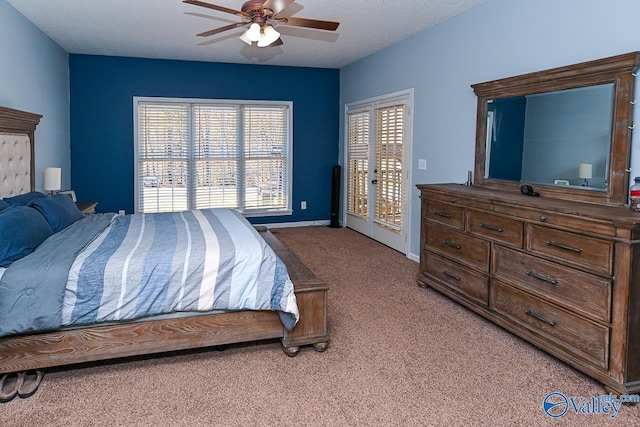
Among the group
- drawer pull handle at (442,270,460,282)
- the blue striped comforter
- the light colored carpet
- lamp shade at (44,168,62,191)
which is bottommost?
the light colored carpet

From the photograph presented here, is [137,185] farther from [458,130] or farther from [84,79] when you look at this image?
[458,130]

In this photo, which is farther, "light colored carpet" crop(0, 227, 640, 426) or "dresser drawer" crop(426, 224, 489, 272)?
"dresser drawer" crop(426, 224, 489, 272)

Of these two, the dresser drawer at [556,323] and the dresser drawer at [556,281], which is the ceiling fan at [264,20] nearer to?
the dresser drawer at [556,281]

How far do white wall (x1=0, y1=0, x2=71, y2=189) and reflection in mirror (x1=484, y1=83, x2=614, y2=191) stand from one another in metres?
4.24

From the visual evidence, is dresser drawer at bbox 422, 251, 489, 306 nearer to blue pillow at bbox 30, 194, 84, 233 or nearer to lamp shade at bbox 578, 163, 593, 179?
lamp shade at bbox 578, 163, 593, 179

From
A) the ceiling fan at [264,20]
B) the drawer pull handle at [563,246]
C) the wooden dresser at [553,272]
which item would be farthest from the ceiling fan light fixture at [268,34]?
the drawer pull handle at [563,246]

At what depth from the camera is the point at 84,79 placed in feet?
20.9

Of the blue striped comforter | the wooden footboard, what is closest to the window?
the blue striped comforter

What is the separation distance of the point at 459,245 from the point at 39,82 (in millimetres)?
4612

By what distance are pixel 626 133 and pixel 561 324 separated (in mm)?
1220

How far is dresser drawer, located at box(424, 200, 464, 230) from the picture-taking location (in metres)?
3.71

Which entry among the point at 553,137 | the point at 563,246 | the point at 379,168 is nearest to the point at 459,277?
the point at 563,246

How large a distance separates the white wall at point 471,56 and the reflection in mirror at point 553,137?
217 millimetres

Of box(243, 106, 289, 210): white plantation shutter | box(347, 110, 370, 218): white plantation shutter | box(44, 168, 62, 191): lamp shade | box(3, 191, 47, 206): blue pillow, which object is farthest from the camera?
box(243, 106, 289, 210): white plantation shutter
